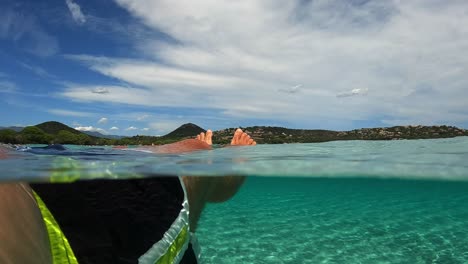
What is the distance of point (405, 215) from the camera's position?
1527cm

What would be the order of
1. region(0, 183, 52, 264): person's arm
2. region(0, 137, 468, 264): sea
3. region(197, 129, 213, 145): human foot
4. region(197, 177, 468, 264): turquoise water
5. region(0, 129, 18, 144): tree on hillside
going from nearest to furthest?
region(0, 183, 52, 264): person's arm
region(0, 137, 468, 264): sea
region(197, 129, 213, 145): human foot
region(197, 177, 468, 264): turquoise water
region(0, 129, 18, 144): tree on hillside

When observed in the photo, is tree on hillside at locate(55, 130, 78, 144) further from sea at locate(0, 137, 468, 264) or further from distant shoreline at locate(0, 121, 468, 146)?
sea at locate(0, 137, 468, 264)

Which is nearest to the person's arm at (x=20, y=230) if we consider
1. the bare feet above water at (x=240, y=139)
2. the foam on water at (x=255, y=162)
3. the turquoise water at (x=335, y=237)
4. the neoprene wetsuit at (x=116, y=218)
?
the neoprene wetsuit at (x=116, y=218)

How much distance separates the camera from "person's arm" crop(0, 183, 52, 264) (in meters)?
1.35

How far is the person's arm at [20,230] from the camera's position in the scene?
1347 mm

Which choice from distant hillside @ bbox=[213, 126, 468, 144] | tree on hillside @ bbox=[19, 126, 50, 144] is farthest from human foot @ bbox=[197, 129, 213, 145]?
tree on hillside @ bbox=[19, 126, 50, 144]

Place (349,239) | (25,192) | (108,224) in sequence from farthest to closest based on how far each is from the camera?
(349,239)
(108,224)
(25,192)

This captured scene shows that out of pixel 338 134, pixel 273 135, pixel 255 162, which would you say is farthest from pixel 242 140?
pixel 338 134

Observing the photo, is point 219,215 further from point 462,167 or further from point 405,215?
point 462,167

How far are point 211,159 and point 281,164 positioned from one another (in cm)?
150

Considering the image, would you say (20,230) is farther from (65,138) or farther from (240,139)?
(65,138)

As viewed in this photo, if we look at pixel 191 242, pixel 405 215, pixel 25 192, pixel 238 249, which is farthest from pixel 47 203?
pixel 405 215

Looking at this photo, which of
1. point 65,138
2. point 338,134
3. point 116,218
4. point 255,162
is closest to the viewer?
point 116,218

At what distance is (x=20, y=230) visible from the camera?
144 cm
